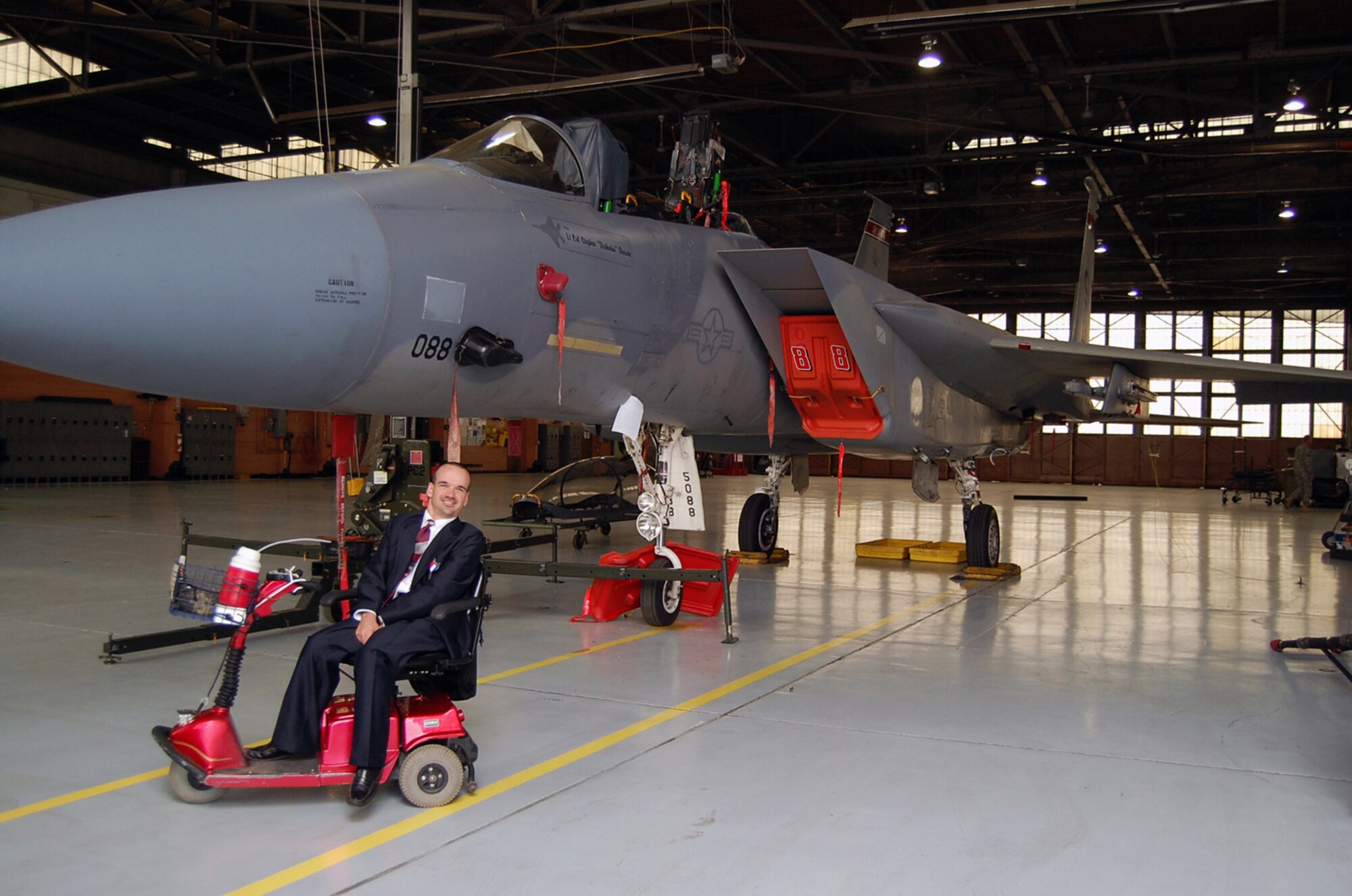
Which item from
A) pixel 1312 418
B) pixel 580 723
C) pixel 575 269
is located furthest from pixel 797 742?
pixel 1312 418

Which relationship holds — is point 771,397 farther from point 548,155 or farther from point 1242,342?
point 1242,342

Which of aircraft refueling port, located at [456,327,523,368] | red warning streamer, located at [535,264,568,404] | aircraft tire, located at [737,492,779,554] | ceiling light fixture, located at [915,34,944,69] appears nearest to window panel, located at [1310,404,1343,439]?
ceiling light fixture, located at [915,34,944,69]

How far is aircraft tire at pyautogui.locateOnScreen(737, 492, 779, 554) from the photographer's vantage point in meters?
10.8

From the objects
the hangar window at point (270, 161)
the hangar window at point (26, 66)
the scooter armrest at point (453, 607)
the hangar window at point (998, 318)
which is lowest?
the scooter armrest at point (453, 607)

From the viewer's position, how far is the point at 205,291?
337 centimetres

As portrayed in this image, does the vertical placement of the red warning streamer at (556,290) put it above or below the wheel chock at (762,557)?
above

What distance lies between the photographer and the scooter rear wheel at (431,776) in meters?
3.41

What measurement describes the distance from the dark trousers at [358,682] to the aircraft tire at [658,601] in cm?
347

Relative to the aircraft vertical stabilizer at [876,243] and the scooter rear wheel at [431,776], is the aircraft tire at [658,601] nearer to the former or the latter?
the scooter rear wheel at [431,776]

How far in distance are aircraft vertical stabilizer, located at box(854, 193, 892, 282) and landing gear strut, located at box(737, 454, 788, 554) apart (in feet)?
7.34

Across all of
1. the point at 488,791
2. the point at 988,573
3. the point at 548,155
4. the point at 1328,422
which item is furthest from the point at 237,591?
the point at 1328,422

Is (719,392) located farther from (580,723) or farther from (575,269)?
(580,723)

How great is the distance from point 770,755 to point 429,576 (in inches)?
62.8

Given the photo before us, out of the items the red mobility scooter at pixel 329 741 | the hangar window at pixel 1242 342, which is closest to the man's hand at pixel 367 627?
the red mobility scooter at pixel 329 741
